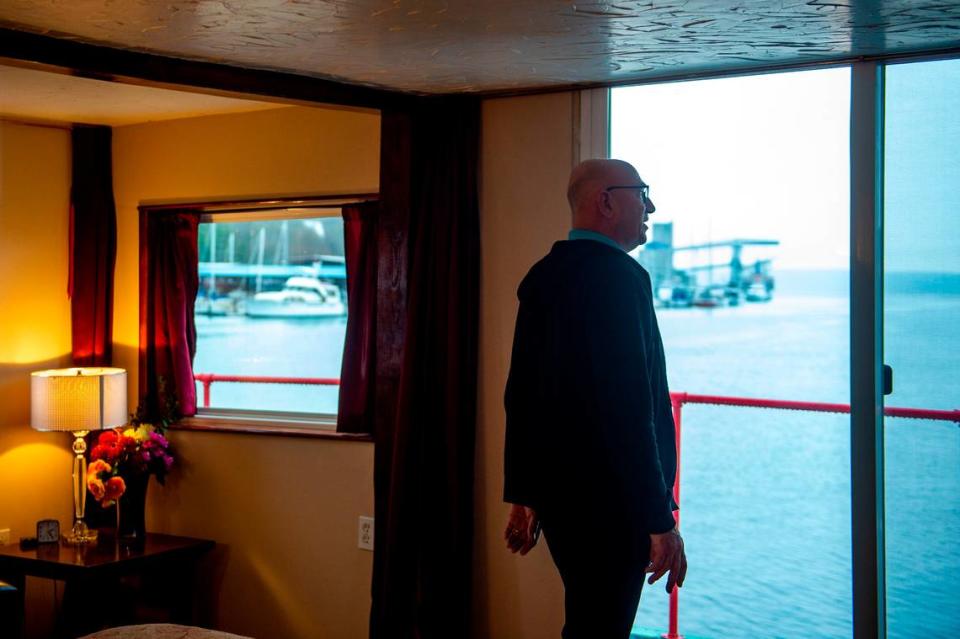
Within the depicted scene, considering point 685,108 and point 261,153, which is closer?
point 261,153

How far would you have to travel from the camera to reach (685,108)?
1380cm

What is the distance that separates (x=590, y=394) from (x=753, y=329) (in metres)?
18.0

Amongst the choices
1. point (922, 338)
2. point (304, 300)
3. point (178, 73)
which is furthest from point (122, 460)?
point (922, 338)

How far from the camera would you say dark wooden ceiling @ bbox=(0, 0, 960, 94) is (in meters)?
2.38

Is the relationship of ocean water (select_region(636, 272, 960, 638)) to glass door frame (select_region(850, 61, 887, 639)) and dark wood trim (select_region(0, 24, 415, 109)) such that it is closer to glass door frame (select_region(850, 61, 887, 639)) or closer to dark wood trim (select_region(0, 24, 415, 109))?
glass door frame (select_region(850, 61, 887, 639))

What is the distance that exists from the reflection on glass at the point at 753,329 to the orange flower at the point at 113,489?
2.10m

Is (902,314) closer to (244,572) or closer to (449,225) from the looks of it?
(449,225)

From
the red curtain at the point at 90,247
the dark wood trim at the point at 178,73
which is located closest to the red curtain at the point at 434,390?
the dark wood trim at the point at 178,73

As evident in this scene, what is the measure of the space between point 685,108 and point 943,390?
456 inches

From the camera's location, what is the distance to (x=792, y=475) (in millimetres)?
10859

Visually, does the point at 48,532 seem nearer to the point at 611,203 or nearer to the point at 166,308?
the point at 166,308

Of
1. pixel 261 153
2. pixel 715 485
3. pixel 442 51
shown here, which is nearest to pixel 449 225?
pixel 442 51

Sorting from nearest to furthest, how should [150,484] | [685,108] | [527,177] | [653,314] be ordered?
1. [653,314]
2. [527,177]
3. [150,484]
4. [685,108]

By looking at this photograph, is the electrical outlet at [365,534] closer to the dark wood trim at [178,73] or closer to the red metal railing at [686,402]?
the red metal railing at [686,402]
